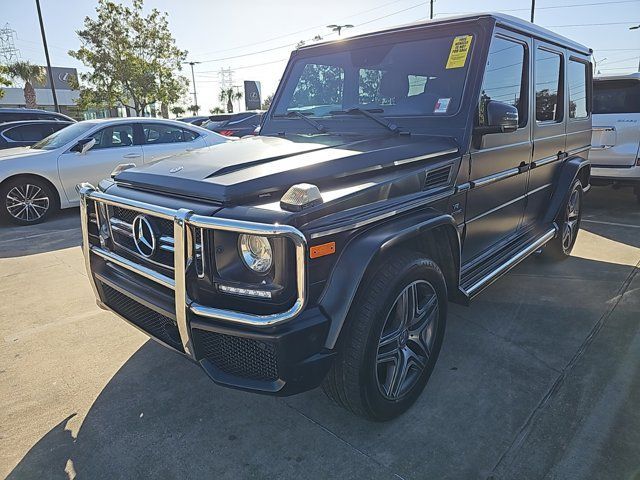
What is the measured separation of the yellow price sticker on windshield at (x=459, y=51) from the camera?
281 centimetres

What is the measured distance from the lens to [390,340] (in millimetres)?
2273

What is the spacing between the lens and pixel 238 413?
2.52 meters

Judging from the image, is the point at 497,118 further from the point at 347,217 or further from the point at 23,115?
the point at 23,115

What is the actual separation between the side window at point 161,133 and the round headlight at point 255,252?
21.3 feet

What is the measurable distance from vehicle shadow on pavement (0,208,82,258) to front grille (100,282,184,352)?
367 centimetres

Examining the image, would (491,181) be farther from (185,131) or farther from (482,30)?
(185,131)

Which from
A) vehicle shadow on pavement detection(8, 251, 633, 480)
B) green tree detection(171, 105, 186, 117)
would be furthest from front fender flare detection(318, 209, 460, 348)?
green tree detection(171, 105, 186, 117)

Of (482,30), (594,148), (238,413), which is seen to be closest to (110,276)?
(238,413)

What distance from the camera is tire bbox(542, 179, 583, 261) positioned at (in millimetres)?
4465

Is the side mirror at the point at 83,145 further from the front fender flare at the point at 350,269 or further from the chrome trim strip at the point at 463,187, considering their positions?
the front fender flare at the point at 350,269

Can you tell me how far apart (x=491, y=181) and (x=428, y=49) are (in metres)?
0.98

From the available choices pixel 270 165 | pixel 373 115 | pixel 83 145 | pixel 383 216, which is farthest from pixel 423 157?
pixel 83 145

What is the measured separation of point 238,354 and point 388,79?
2.11 metres

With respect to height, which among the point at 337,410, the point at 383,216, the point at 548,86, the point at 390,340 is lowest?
the point at 337,410
